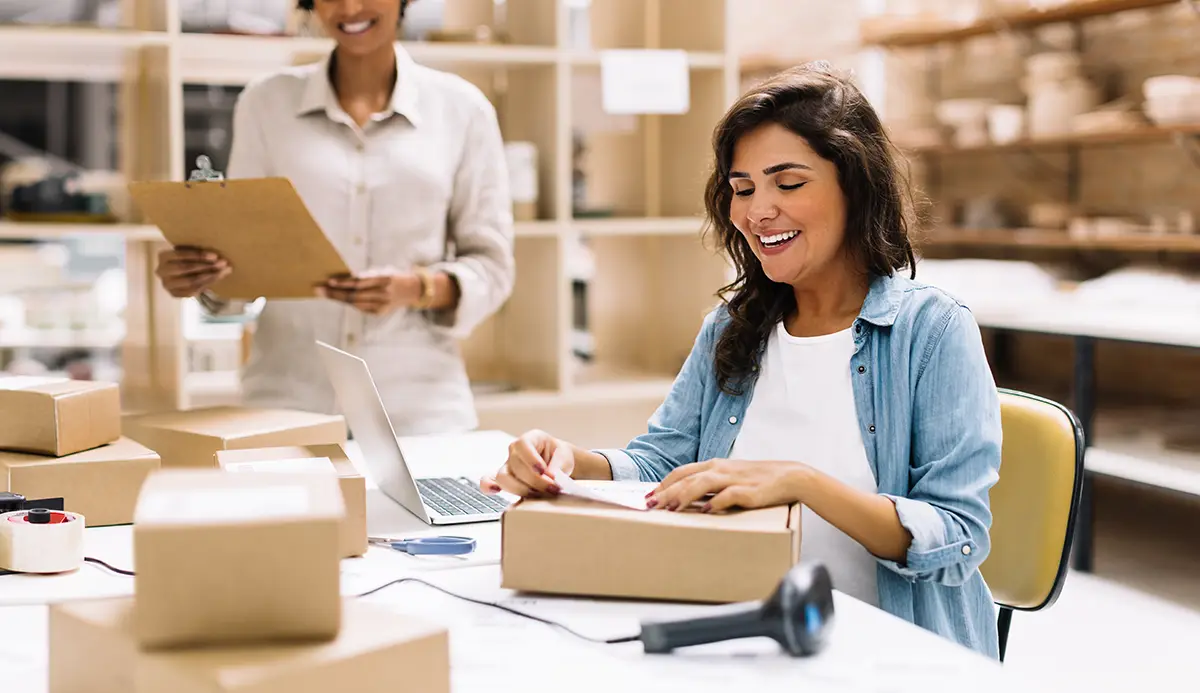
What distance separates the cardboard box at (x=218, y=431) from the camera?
1657 mm


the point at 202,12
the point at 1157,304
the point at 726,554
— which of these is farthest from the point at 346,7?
the point at 1157,304

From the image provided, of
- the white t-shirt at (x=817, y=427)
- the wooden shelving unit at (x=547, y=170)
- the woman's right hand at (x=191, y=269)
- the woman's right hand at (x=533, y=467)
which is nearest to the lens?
the woman's right hand at (x=533, y=467)

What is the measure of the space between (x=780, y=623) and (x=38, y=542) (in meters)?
0.85

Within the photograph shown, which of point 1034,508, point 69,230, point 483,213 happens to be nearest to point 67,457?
point 483,213

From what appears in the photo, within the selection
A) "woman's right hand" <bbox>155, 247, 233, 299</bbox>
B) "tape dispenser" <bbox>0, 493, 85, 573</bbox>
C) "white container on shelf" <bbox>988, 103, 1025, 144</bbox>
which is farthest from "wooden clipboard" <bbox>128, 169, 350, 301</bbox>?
"white container on shelf" <bbox>988, 103, 1025, 144</bbox>

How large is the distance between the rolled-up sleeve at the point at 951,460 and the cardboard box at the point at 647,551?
18 cm

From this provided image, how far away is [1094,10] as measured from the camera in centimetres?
412

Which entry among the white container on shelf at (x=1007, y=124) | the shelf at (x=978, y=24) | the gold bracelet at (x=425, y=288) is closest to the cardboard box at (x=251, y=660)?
the gold bracelet at (x=425, y=288)

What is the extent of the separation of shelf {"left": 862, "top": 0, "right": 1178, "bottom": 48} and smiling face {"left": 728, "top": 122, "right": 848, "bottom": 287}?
293 cm

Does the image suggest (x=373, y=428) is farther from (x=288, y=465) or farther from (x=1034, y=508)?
(x=1034, y=508)

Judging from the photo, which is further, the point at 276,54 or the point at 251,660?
the point at 276,54

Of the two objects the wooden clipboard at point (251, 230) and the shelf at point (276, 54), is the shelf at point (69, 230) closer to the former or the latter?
the shelf at point (276, 54)

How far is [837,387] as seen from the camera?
1.53 meters

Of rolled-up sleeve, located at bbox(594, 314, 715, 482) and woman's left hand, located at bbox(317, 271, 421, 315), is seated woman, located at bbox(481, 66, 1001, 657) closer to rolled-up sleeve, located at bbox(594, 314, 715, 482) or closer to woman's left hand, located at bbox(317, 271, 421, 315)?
rolled-up sleeve, located at bbox(594, 314, 715, 482)
